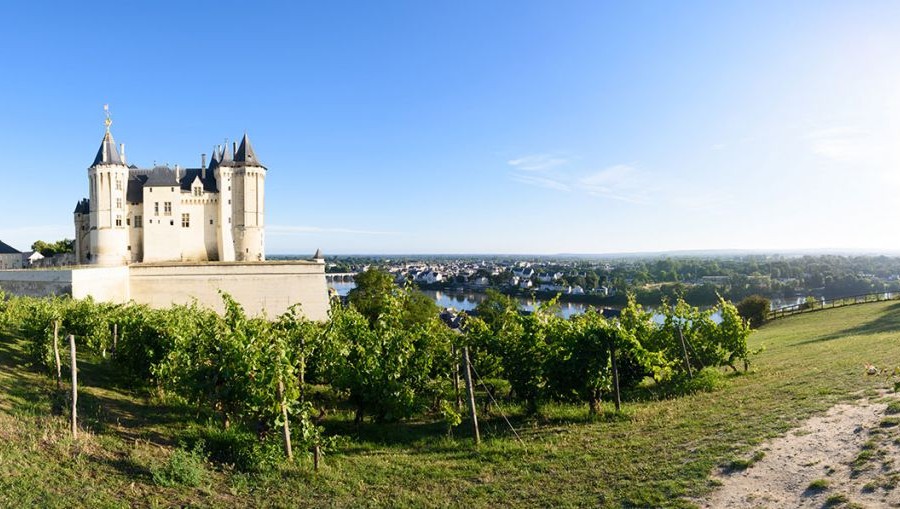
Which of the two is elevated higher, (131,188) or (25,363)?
(131,188)

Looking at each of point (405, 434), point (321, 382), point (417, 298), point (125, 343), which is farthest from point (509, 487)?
point (417, 298)

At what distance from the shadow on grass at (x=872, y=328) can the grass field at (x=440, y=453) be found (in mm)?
9949

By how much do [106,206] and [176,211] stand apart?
191 inches

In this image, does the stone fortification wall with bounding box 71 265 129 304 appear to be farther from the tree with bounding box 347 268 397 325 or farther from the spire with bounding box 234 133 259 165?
the tree with bounding box 347 268 397 325

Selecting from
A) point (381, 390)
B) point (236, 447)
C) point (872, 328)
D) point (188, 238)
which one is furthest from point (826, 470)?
point (188, 238)

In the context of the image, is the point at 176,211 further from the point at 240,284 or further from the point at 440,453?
the point at 440,453

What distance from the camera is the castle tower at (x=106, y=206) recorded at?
124 ft

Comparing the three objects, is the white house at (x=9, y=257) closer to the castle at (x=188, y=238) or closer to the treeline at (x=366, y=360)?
the castle at (x=188, y=238)

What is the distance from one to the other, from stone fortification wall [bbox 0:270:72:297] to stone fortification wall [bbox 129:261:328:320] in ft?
19.7

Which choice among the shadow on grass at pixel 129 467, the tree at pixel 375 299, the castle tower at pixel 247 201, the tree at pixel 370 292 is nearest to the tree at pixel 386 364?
the shadow on grass at pixel 129 467

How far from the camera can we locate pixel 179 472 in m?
7.64

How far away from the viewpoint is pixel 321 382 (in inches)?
618

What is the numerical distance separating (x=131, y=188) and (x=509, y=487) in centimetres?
4395

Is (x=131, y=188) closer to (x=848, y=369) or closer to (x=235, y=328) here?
(x=235, y=328)
